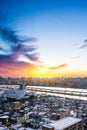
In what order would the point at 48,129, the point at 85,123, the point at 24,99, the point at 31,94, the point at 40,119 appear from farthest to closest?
the point at 31,94 < the point at 24,99 < the point at 40,119 < the point at 85,123 < the point at 48,129

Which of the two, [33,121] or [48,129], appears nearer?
[48,129]

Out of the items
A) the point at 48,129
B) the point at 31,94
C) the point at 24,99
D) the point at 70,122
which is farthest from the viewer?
the point at 31,94

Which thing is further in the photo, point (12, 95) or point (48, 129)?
point (12, 95)

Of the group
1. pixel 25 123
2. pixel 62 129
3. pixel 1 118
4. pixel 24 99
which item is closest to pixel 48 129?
pixel 62 129

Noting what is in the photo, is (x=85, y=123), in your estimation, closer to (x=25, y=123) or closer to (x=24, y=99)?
(x=25, y=123)

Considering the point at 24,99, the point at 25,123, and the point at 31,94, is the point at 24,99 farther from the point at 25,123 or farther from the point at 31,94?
the point at 25,123

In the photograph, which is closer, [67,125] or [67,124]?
[67,125]

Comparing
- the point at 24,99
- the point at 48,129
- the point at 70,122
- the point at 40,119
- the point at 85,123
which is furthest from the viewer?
the point at 24,99

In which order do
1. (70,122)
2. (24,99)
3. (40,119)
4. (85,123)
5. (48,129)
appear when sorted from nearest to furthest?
(48,129)
(70,122)
(85,123)
(40,119)
(24,99)

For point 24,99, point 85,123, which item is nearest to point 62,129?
point 85,123
